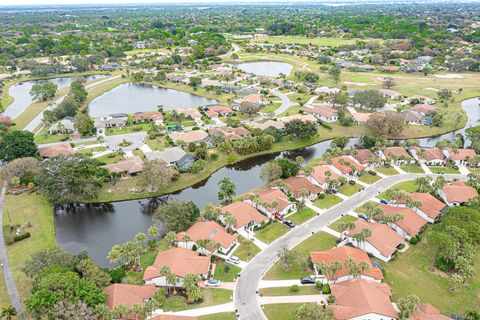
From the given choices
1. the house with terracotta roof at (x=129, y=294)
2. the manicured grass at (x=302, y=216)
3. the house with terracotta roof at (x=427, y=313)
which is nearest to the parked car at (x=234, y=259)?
the house with terracotta roof at (x=129, y=294)

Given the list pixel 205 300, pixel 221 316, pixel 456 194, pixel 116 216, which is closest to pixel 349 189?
pixel 456 194

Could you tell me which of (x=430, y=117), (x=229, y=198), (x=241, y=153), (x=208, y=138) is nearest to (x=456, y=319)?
(x=229, y=198)

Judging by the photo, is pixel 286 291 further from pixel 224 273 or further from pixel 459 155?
pixel 459 155

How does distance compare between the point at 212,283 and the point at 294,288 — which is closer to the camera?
the point at 294,288

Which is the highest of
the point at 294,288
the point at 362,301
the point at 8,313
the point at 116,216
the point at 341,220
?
the point at 362,301

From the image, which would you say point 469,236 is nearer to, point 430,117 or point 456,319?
point 456,319

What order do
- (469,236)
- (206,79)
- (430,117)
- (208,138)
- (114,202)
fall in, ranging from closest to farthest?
(469,236) → (114,202) → (208,138) → (430,117) → (206,79)
